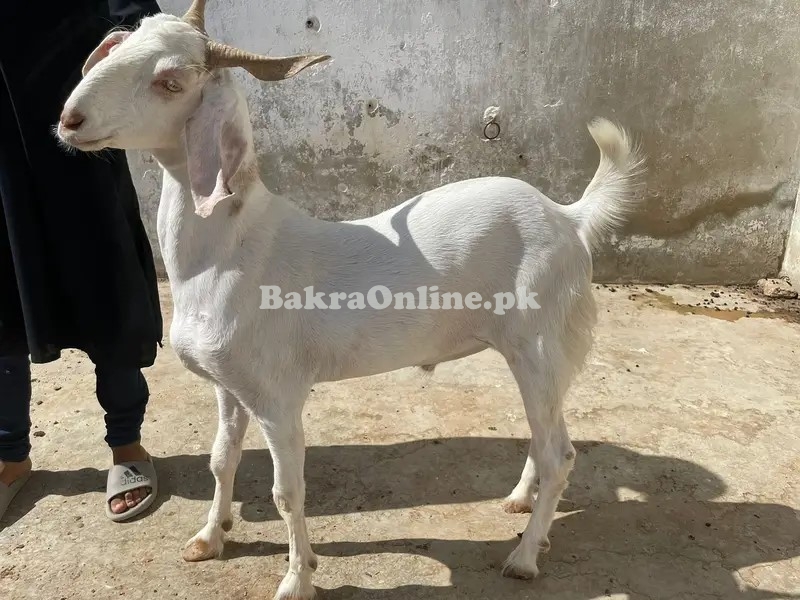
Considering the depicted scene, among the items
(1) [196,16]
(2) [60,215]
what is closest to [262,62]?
(1) [196,16]

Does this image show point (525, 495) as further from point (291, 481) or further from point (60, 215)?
point (60, 215)

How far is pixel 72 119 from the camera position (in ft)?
5.61

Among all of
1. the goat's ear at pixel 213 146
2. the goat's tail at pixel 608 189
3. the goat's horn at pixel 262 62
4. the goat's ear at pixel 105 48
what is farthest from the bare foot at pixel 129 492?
the goat's tail at pixel 608 189

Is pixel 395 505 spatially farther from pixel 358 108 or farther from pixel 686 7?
pixel 686 7

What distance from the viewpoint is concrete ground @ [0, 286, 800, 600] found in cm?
234

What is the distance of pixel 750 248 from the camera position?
4.95 m

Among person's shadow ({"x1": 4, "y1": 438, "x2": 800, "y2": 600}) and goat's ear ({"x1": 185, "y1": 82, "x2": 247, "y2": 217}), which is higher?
goat's ear ({"x1": 185, "y1": 82, "x2": 247, "y2": 217})

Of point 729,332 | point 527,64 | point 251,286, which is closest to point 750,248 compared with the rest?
point 729,332

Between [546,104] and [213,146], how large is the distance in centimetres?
337

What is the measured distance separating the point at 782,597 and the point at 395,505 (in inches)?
56.9

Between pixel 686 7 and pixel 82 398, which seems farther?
pixel 686 7

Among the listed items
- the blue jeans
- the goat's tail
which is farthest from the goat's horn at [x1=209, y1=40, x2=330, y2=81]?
the blue jeans

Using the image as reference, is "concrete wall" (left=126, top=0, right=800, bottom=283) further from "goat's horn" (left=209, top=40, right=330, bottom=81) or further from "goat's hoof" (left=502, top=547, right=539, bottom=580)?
"goat's hoof" (left=502, top=547, right=539, bottom=580)

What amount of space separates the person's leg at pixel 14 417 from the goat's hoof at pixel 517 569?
6.85 ft
